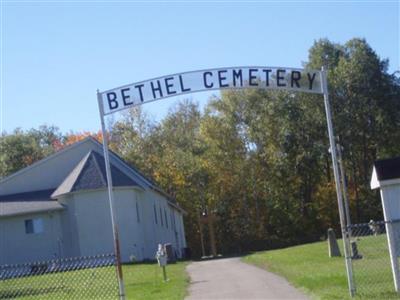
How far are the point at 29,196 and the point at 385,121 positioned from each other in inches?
1098

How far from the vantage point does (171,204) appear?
50.9 m

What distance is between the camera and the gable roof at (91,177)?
36.1 meters

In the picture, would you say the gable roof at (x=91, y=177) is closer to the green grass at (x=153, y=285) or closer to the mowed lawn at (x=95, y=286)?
the mowed lawn at (x=95, y=286)

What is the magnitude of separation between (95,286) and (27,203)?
1899cm

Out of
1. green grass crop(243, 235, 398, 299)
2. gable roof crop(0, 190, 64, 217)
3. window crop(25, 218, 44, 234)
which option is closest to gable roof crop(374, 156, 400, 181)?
green grass crop(243, 235, 398, 299)

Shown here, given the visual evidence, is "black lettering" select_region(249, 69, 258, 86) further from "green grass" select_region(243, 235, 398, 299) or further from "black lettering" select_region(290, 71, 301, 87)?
"green grass" select_region(243, 235, 398, 299)

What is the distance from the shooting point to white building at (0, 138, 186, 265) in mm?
36188

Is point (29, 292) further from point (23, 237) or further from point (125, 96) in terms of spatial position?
point (23, 237)

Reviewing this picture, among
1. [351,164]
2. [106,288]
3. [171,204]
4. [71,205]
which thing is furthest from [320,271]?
[351,164]

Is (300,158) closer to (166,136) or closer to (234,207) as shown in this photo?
(234,207)

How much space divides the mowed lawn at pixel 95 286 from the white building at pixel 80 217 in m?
9.15

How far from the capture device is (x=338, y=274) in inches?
704

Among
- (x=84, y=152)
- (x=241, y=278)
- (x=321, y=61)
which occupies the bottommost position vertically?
(x=241, y=278)

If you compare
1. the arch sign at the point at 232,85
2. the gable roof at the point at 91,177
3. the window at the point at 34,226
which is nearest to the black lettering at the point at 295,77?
the arch sign at the point at 232,85
